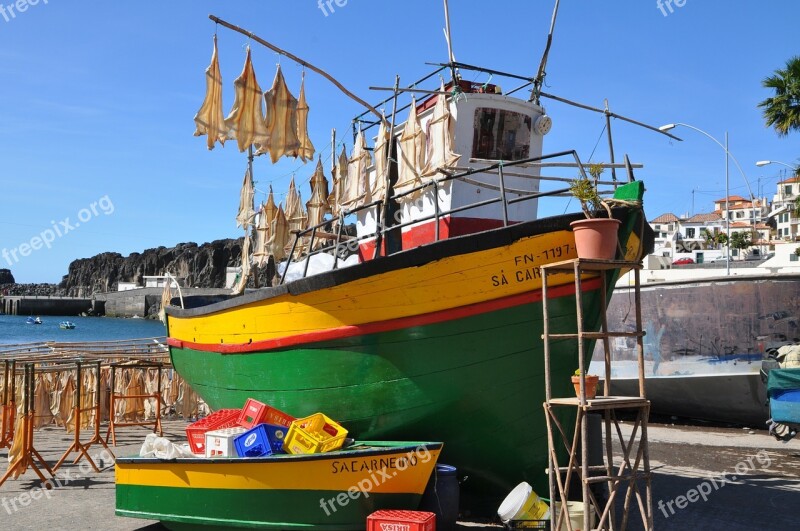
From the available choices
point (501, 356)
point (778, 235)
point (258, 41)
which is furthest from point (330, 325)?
point (778, 235)

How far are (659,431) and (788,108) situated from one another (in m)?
12.4

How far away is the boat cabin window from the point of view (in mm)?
9812

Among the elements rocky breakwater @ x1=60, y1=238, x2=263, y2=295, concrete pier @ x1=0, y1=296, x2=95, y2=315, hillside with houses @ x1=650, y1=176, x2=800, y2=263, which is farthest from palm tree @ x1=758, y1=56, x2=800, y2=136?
concrete pier @ x1=0, y1=296, x2=95, y2=315

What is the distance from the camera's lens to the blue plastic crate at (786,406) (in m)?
10.8

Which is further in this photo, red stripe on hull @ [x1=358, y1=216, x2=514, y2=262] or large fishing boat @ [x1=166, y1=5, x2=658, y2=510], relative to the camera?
red stripe on hull @ [x1=358, y1=216, x2=514, y2=262]

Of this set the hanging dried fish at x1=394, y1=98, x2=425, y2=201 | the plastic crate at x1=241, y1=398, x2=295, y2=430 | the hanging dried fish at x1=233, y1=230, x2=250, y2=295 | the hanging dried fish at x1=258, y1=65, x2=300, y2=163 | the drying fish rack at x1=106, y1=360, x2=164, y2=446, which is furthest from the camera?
the hanging dried fish at x1=233, y1=230, x2=250, y2=295

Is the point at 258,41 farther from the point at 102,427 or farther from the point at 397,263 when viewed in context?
the point at 102,427

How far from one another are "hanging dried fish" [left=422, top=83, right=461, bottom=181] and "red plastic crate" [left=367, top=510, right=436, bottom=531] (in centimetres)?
433

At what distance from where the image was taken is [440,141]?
9.25m

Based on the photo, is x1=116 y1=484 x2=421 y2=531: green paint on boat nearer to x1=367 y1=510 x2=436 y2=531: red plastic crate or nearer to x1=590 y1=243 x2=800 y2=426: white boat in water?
x1=367 y1=510 x2=436 y2=531: red plastic crate

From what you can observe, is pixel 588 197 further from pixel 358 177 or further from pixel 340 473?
pixel 358 177

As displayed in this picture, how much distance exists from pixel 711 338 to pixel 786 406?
3188mm

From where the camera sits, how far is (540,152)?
34.2 ft
